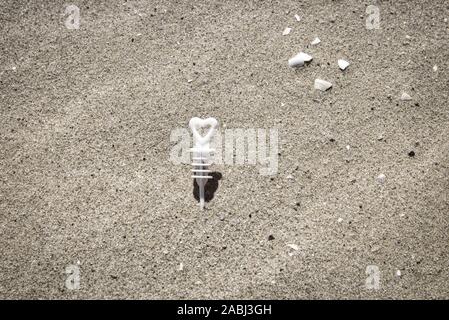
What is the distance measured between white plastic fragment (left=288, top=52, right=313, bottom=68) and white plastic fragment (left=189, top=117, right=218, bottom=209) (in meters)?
0.41

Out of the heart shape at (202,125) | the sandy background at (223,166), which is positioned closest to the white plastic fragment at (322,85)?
the sandy background at (223,166)

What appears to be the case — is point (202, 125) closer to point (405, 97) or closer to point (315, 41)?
point (315, 41)

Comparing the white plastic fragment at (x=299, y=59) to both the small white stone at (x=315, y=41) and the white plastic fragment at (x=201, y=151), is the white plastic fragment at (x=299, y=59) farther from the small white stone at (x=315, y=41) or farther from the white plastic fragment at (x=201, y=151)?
the white plastic fragment at (x=201, y=151)

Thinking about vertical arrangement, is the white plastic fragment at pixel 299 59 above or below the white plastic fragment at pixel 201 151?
above

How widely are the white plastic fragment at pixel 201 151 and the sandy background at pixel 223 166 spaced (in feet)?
0.20

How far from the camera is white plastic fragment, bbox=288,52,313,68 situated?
5.73 feet

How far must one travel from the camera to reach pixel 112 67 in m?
1.77


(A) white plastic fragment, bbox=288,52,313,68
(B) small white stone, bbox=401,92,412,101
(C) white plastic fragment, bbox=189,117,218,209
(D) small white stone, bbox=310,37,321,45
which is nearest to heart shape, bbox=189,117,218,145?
(C) white plastic fragment, bbox=189,117,218,209

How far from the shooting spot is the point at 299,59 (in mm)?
1746

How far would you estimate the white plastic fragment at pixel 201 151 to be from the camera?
1639 mm

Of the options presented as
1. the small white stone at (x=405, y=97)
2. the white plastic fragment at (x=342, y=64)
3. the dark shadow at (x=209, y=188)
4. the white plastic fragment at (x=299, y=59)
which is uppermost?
the white plastic fragment at (x=299, y=59)

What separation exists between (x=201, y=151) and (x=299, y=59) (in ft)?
1.87

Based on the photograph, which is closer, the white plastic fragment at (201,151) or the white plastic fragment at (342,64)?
the white plastic fragment at (201,151)
